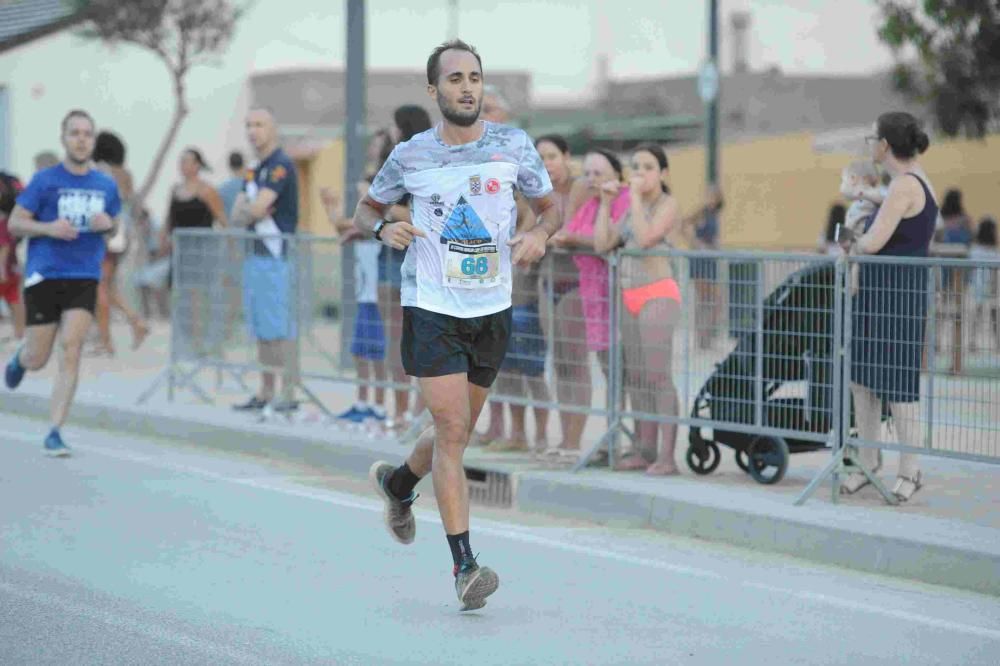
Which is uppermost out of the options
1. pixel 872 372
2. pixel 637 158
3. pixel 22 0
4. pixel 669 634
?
pixel 22 0

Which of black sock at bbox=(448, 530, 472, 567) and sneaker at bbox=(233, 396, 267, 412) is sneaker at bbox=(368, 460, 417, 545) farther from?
sneaker at bbox=(233, 396, 267, 412)

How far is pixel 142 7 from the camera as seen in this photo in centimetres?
2312

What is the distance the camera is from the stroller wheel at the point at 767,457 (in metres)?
9.62

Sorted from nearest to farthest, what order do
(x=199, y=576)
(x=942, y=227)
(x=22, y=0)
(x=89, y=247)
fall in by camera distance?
(x=199, y=576) < (x=89, y=247) < (x=942, y=227) < (x=22, y=0)

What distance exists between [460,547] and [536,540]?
1.67 m

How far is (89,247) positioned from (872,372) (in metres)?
4.90

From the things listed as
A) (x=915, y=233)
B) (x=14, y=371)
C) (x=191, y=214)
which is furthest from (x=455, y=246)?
(x=191, y=214)

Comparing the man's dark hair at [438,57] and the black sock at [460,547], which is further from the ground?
the man's dark hair at [438,57]

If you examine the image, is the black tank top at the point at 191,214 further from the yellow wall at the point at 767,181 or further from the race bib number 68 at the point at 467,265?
the yellow wall at the point at 767,181

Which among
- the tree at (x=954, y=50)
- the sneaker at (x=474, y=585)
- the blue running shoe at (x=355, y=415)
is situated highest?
the tree at (x=954, y=50)

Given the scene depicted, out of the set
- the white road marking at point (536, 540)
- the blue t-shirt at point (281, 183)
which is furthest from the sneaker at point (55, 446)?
the blue t-shirt at point (281, 183)

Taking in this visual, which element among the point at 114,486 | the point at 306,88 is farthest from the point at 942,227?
the point at 306,88

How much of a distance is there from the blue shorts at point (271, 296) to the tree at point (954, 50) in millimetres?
7324

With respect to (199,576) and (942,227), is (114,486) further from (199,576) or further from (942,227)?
(942,227)
